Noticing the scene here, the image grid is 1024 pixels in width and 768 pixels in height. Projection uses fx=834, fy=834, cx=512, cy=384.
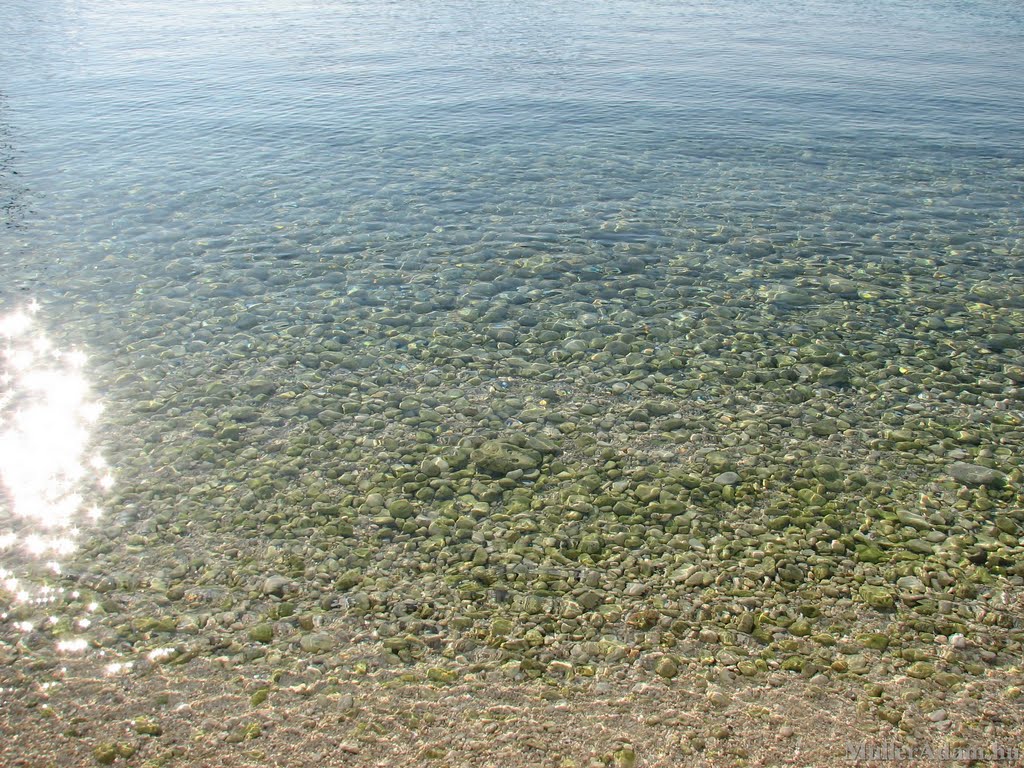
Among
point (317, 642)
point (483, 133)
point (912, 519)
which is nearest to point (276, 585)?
point (317, 642)

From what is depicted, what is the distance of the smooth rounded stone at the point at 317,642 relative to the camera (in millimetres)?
5934

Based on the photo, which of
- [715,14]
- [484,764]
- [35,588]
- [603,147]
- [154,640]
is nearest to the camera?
[484,764]

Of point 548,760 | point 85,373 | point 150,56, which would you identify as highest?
point 150,56

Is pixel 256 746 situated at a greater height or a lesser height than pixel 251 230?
lesser

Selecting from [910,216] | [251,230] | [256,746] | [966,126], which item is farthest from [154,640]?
[966,126]

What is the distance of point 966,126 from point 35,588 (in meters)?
19.9

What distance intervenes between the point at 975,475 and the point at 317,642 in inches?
236

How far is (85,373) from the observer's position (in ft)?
30.6

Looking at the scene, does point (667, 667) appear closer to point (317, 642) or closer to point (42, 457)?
point (317, 642)

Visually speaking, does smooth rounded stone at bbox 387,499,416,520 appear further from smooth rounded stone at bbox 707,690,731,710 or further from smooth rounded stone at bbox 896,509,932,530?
smooth rounded stone at bbox 896,509,932,530

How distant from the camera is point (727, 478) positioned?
302 inches

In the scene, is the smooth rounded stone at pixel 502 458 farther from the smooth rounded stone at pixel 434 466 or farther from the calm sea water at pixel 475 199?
the calm sea water at pixel 475 199

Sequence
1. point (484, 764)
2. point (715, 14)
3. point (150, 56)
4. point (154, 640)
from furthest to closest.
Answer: point (715, 14) < point (150, 56) < point (154, 640) < point (484, 764)

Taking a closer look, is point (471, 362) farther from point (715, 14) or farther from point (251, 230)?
point (715, 14)
